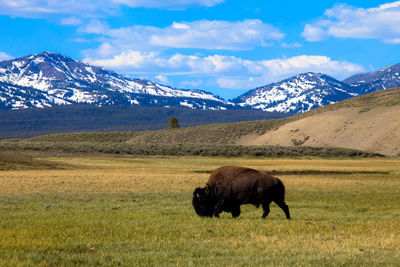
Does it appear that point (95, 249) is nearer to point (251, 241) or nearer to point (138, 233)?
point (138, 233)

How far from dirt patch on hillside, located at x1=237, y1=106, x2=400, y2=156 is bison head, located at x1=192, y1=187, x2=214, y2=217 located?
307ft

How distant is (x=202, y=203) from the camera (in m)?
20.8

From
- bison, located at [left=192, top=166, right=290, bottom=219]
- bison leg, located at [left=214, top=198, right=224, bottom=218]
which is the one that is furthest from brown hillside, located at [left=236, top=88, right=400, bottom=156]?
bison leg, located at [left=214, top=198, right=224, bottom=218]

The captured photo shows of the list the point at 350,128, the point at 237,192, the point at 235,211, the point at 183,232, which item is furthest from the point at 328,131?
the point at 183,232

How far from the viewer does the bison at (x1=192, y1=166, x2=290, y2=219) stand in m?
19.9

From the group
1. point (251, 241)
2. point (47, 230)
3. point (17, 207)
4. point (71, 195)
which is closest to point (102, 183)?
point (71, 195)

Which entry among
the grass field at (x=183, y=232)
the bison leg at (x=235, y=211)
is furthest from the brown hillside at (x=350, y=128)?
the bison leg at (x=235, y=211)

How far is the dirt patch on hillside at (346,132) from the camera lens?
11806 cm

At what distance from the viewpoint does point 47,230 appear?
16828mm

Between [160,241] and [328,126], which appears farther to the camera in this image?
[328,126]

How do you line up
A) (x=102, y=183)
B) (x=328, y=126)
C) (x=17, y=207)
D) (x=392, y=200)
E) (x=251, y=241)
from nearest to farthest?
(x=251, y=241), (x=17, y=207), (x=392, y=200), (x=102, y=183), (x=328, y=126)

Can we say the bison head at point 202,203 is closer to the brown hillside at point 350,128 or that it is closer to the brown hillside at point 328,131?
the brown hillside at point 350,128

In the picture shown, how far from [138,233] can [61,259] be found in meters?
4.24

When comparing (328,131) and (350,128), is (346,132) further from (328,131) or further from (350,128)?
(328,131)
